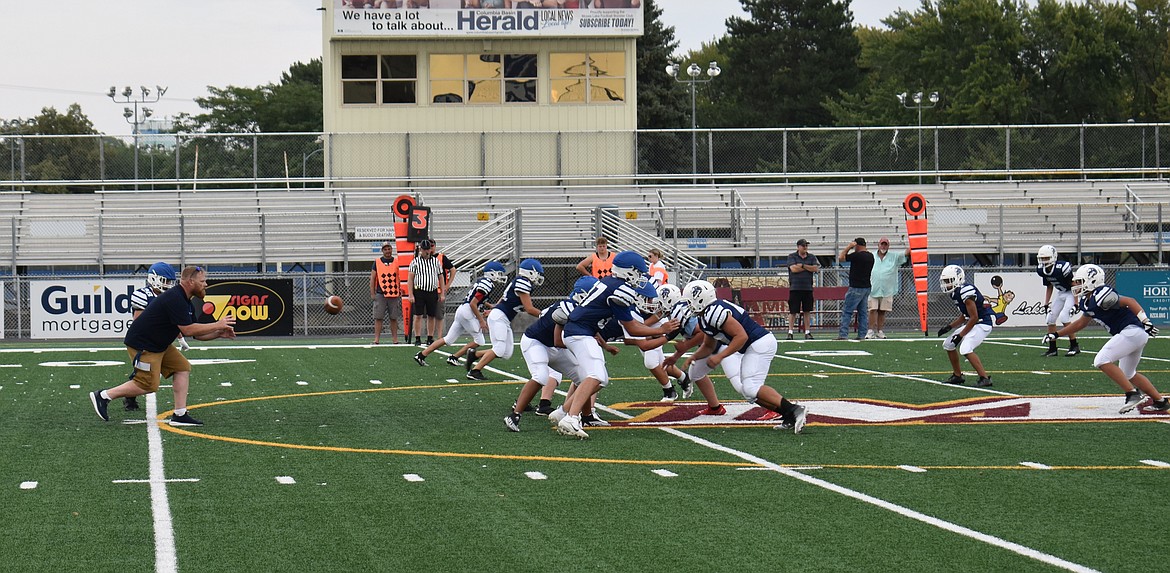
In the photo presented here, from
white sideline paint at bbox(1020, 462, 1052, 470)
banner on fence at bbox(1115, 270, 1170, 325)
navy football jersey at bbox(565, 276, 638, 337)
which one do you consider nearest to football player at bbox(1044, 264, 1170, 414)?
white sideline paint at bbox(1020, 462, 1052, 470)

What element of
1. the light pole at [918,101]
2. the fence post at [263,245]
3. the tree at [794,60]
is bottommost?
the fence post at [263,245]

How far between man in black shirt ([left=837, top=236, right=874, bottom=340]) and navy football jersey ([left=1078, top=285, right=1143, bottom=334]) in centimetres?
1111

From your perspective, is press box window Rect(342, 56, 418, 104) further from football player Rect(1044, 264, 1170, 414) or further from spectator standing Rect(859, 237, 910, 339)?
football player Rect(1044, 264, 1170, 414)

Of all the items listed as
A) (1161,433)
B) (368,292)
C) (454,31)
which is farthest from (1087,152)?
(1161,433)

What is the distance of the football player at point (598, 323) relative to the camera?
437 inches

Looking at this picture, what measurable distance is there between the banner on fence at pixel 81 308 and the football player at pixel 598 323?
53.5ft

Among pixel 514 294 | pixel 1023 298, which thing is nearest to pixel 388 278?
pixel 514 294

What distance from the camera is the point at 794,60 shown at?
73500mm

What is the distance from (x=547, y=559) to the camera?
6.71 m

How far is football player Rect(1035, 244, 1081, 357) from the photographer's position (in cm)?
1875

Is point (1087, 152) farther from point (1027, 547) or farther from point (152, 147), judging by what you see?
point (1027, 547)

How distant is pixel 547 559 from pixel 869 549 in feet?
5.24

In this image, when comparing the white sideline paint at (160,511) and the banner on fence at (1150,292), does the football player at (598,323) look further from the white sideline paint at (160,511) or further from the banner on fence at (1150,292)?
the banner on fence at (1150,292)

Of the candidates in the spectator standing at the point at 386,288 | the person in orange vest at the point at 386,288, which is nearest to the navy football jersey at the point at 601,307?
the spectator standing at the point at 386,288
